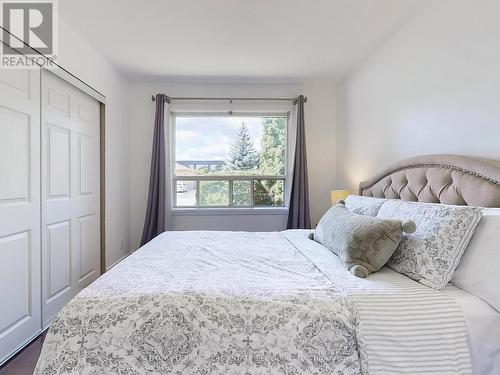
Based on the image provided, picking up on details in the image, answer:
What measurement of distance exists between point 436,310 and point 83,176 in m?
2.98

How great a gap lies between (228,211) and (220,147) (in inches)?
35.9

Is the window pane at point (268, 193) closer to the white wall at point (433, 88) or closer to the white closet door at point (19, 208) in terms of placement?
the white wall at point (433, 88)

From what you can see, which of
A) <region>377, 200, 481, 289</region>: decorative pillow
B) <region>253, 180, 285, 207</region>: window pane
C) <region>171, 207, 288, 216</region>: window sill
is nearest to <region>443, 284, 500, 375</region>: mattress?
<region>377, 200, 481, 289</region>: decorative pillow

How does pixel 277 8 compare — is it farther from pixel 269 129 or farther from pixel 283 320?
pixel 283 320

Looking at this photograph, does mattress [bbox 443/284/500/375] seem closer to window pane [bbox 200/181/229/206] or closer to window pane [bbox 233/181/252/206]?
window pane [bbox 233/181/252/206]

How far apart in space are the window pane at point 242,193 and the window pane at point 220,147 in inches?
6.2

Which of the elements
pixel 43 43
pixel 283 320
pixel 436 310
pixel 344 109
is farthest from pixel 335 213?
pixel 43 43

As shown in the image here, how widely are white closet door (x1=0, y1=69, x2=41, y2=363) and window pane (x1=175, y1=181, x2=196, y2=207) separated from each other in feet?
6.59

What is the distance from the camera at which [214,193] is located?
405cm

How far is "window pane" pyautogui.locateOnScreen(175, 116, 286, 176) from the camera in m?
4.05

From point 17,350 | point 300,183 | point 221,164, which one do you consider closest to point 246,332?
point 17,350

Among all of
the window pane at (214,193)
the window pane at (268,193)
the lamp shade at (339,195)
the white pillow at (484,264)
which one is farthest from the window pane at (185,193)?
the white pillow at (484,264)

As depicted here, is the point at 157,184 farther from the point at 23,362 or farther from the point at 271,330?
the point at 271,330

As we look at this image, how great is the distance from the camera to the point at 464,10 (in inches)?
71.3
